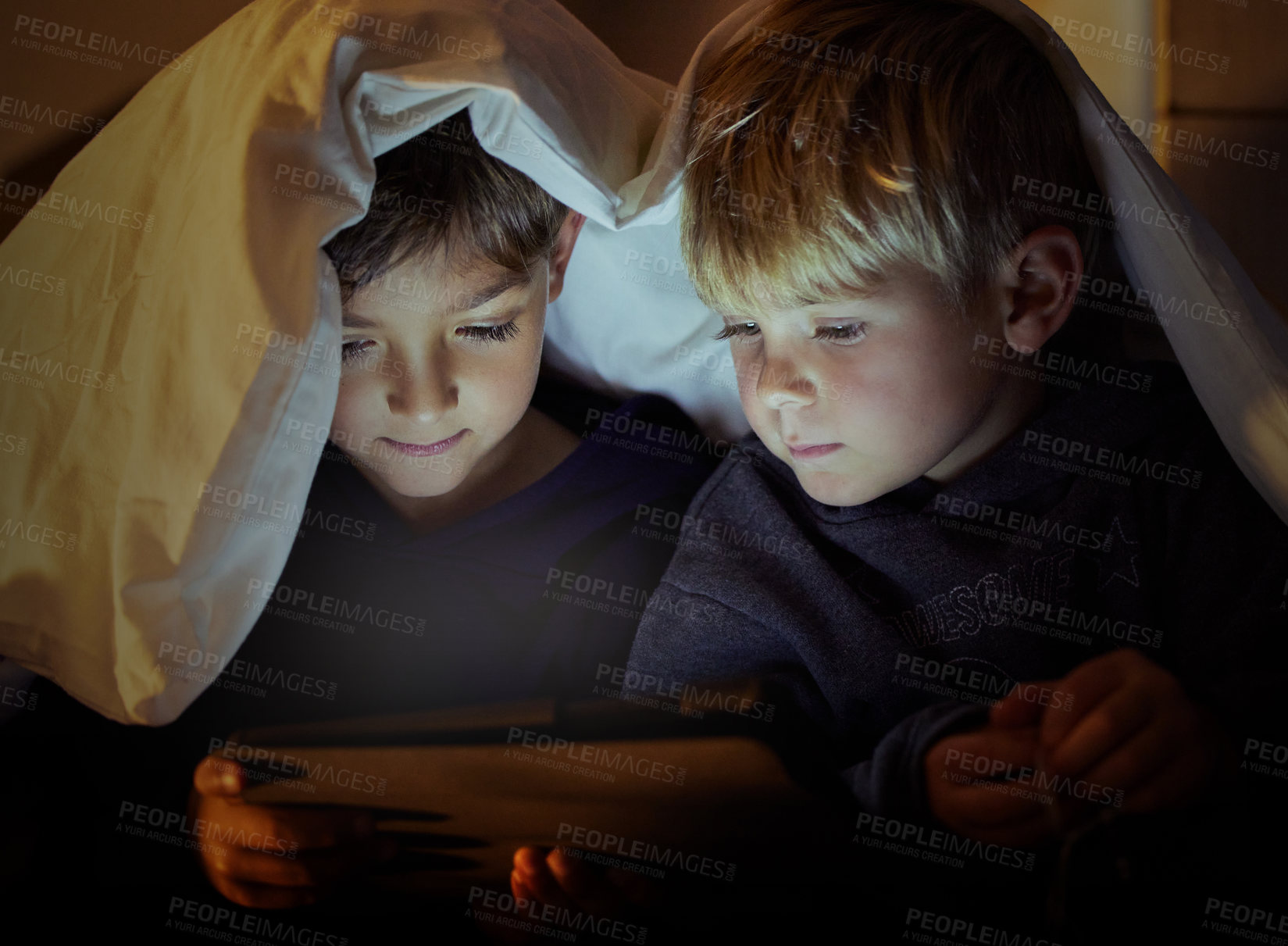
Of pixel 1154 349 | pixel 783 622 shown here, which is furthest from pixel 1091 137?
pixel 783 622

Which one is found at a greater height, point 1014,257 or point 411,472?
point 1014,257

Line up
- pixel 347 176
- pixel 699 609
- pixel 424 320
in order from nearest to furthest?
1. pixel 347 176
2. pixel 424 320
3. pixel 699 609

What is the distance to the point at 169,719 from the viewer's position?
71 cm

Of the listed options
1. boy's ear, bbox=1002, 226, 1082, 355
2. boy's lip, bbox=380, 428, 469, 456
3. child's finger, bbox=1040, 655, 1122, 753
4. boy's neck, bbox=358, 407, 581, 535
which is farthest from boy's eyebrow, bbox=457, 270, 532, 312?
child's finger, bbox=1040, 655, 1122, 753

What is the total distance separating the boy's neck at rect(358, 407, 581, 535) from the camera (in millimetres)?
971

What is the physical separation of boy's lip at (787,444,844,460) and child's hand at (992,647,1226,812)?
266 millimetres

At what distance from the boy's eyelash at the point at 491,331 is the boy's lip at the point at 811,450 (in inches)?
10.6

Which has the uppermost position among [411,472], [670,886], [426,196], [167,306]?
[426,196]

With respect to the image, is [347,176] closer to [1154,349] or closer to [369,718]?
[369,718]

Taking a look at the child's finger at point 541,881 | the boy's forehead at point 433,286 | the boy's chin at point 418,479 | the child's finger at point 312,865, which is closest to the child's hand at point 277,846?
the child's finger at point 312,865

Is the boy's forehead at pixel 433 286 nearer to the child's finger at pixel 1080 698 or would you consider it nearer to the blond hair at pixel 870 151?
the blond hair at pixel 870 151

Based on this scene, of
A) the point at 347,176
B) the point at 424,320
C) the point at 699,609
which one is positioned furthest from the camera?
the point at 699,609

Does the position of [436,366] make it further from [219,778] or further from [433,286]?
[219,778]

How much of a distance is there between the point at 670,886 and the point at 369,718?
0.29m
